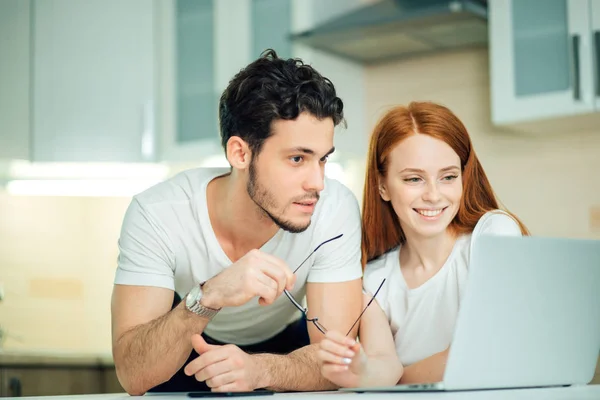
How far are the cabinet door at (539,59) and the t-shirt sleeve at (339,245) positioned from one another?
3.10 ft

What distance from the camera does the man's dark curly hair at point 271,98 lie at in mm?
1530

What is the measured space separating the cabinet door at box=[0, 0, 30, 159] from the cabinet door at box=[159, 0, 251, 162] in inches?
21.1

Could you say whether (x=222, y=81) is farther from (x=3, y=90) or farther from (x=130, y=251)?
(x=130, y=251)

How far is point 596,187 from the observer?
2.53 metres

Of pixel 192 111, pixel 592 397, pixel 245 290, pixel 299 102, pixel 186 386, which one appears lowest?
pixel 186 386

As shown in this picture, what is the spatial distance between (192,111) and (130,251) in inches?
64.4

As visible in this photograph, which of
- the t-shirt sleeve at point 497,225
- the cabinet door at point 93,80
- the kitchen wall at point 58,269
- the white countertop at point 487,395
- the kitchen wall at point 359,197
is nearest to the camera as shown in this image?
the white countertop at point 487,395

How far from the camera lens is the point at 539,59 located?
2373mm

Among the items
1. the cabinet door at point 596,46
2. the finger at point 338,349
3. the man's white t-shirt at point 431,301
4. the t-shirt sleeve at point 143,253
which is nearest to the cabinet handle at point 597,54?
the cabinet door at point 596,46

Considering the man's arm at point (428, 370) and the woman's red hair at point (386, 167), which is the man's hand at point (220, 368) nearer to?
the man's arm at point (428, 370)


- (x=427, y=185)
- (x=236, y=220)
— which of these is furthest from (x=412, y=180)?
(x=236, y=220)

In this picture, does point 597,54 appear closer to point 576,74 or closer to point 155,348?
point 576,74

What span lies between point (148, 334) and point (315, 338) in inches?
14.1

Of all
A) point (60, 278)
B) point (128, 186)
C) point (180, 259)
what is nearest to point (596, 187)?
point (180, 259)
